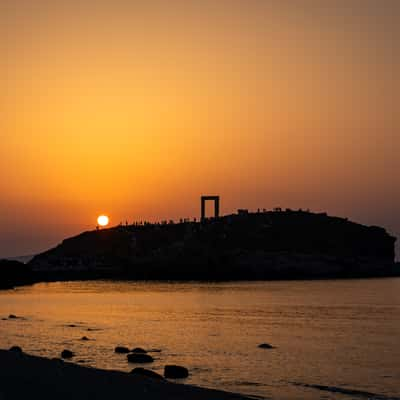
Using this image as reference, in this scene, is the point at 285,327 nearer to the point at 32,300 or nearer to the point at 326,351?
the point at 326,351

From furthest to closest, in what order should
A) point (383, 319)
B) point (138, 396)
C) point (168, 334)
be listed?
point (383, 319)
point (168, 334)
point (138, 396)

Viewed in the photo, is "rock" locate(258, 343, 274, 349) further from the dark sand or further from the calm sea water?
the dark sand

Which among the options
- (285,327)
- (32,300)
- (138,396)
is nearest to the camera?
(138,396)

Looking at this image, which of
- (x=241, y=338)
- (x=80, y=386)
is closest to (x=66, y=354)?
(x=241, y=338)

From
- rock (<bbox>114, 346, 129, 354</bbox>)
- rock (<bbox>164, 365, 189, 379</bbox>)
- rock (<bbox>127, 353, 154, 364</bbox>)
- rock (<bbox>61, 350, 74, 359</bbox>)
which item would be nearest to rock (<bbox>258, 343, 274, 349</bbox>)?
rock (<bbox>114, 346, 129, 354</bbox>)

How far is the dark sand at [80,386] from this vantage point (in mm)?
22844

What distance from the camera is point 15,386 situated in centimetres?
2355

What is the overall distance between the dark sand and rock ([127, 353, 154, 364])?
1012 centimetres

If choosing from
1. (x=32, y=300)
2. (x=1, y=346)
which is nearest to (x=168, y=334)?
(x=1, y=346)

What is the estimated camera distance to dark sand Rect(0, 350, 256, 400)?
22.8 m

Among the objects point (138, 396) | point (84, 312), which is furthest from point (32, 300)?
point (138, 396)

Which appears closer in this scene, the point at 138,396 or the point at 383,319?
the point at 138,396

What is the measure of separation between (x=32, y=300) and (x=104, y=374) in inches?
3108

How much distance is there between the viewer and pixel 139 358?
128ft
